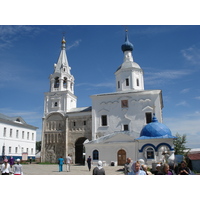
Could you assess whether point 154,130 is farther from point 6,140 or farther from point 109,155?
point 6,140

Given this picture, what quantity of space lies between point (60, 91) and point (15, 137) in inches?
366

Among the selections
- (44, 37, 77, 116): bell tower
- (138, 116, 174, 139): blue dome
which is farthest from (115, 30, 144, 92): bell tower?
(138, 116, 174, 139): blue dome

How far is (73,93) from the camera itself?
31.6 m

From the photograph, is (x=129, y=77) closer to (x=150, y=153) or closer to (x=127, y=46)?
(x=127, y=46)

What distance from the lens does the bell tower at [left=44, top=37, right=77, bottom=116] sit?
29.2 m

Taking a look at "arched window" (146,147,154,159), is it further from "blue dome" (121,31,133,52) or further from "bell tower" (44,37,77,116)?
"blue dome" (121,31,133,52)

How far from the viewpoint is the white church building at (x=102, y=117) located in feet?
72.4

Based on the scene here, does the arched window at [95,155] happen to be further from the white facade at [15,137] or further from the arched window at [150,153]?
the white facade at [15,137]

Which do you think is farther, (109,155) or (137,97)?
(137,97)

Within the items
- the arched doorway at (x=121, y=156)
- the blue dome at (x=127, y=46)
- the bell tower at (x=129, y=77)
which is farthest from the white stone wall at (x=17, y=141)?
the blue dome at (x=127, y=46)

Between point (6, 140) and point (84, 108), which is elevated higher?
point (84, 108)
